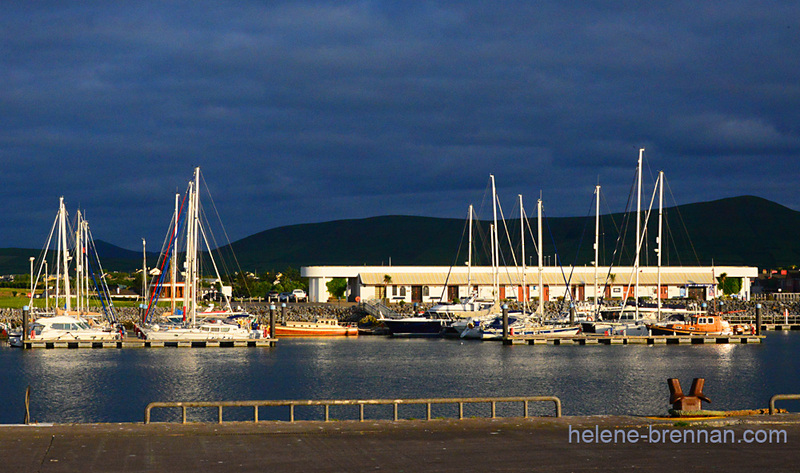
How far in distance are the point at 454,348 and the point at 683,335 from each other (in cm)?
2239

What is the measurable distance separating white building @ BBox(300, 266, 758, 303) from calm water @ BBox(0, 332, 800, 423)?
130ft

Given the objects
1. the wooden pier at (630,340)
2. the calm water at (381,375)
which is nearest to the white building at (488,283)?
the wooden pier at (630,340)

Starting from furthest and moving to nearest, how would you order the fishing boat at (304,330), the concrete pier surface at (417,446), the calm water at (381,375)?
1. the fishing boat at (304,330)
2. the calm water at (381,375)
3. the concrete pier surface at (417,446)

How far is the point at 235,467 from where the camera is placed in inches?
A: 630

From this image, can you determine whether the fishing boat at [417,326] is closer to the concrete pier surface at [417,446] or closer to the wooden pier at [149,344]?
the wooden pier at [149,344]

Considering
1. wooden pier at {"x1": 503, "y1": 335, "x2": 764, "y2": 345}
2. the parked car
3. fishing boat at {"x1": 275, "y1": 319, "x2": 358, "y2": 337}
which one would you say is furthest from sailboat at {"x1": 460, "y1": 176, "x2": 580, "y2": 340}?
the parked car

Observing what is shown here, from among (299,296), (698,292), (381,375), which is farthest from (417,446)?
(698,292)

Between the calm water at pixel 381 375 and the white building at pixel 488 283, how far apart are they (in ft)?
130

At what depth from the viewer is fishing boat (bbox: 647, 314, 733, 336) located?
270ft

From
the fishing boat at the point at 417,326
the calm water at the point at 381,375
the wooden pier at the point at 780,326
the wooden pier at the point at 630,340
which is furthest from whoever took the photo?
the wooden pier at the point at 780,326

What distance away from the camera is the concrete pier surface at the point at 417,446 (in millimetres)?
16250

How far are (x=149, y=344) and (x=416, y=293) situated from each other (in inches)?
2094

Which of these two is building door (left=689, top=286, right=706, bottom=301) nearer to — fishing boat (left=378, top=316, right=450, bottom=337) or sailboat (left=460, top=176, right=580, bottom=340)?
sailboat (left=460, top=176, right=580, bottom=340)

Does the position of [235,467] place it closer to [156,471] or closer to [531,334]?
[156,471]
